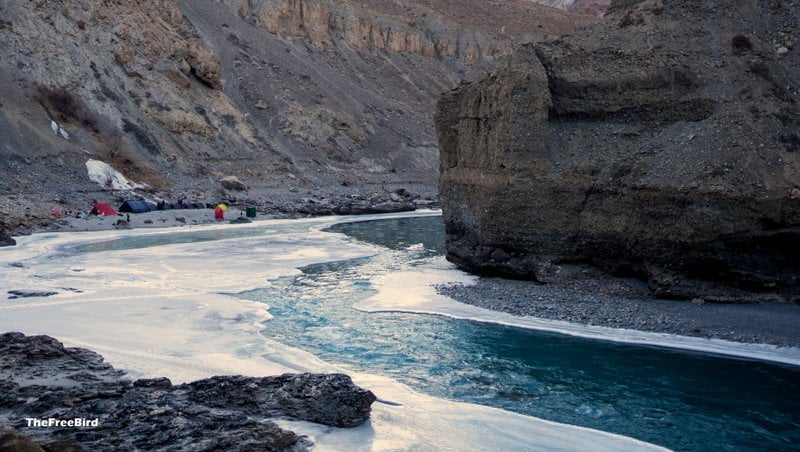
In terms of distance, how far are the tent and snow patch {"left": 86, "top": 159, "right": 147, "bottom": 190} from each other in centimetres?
275

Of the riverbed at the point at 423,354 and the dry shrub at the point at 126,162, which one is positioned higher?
the dry shrub at the point at 126,162

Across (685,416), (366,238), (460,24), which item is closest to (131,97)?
(366,238)

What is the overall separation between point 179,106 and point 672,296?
34118mm

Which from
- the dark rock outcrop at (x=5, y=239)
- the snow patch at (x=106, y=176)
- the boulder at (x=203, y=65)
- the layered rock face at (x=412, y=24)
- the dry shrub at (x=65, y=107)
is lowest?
the dark rock outcrop at (x=5, y=239)

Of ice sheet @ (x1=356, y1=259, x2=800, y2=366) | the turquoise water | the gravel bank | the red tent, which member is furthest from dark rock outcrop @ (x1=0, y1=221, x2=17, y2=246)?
the gravel bank

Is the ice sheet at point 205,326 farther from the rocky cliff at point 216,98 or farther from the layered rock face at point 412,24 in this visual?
the layered rock face at point 412,24

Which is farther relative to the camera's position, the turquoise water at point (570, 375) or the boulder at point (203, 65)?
the boulder at point (203, 65)

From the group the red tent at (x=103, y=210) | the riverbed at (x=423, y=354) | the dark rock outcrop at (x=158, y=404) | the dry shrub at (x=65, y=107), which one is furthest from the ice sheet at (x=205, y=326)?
the dry shrub at (x=65, y=107)

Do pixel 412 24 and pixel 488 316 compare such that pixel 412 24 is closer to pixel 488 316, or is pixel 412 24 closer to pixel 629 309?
pixel 488 316

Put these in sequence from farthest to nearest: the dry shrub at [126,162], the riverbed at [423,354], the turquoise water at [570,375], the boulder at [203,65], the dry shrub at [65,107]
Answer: the boulder at [203,65]
the dry shrub at [65,107]
the dry shrub at [126,162]
the turquoise water at [570,375]
the riverbed at [423,354]

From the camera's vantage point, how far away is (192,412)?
7.22 metres

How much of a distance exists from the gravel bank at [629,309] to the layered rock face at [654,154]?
41 centimetres

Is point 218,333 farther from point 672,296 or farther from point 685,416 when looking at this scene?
point 672,296

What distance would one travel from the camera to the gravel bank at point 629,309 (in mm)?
12398
